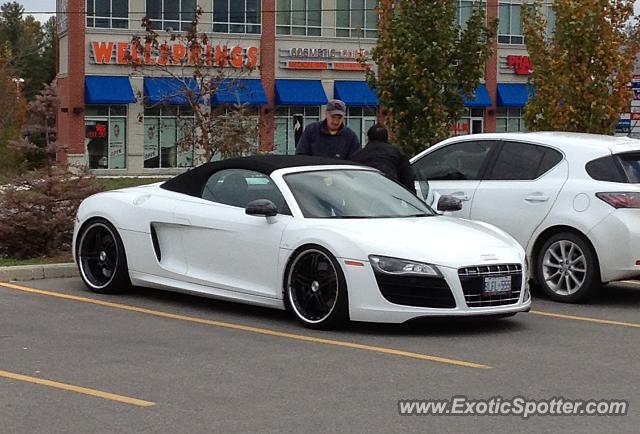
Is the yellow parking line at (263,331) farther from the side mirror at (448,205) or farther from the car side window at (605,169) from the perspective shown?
the car side window at (605,169)

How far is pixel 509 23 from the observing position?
2399 inches

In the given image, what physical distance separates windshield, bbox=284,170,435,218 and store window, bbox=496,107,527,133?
51170 millimetres

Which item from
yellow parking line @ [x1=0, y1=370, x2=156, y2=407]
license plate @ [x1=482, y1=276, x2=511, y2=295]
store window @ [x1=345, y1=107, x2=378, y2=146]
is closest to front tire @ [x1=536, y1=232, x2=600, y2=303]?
license plate @ [x1=482, y1=276, x2=511, y2=295]

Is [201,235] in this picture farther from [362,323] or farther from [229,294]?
[362,323]

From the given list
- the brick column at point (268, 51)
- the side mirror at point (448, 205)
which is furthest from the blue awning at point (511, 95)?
the side mirror at point (448, 205)

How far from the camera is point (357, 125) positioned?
57094 millimetres

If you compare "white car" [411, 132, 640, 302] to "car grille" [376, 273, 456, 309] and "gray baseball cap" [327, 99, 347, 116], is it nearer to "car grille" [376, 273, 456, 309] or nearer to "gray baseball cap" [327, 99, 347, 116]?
"gray baseball cap" [327, 99, 347, 116]

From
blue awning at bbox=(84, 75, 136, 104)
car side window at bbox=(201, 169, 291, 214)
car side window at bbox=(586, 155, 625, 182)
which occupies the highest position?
blue awning at bbox=(84, 75, 136, 104)

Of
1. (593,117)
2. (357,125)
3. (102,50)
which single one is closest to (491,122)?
(357,125)

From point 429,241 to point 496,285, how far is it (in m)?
0.65

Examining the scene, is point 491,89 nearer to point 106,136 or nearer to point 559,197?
point 106,136

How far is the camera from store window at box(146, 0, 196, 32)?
170 ft

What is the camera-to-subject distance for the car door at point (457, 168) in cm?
1283

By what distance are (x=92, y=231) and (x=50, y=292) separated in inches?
28.4
